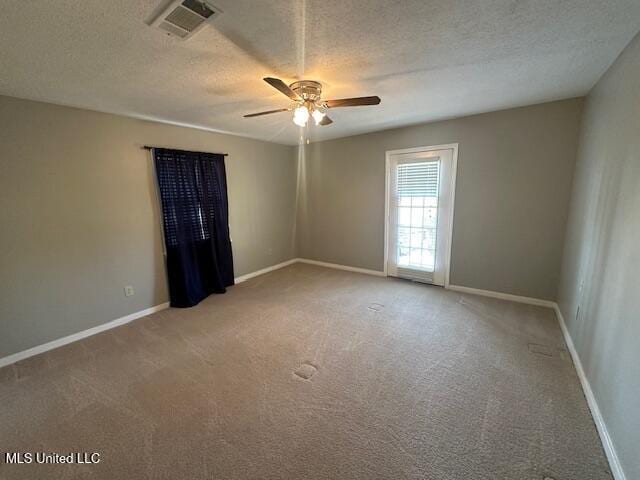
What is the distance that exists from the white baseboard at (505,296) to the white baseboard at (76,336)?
400cm

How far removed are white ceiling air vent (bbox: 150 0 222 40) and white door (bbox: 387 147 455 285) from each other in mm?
3190

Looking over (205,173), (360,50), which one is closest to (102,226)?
(205,173)

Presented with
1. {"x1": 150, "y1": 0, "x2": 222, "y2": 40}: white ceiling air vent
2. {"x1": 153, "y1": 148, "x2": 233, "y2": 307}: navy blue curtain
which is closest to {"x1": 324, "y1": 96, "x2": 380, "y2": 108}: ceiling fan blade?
{"x1": 150, "y1": 0, "x2": 222, "y2": 40}: white ceiling air vent

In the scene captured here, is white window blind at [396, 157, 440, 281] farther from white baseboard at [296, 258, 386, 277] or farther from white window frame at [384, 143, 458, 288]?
white baseboard at [296, 258, 386, 277]

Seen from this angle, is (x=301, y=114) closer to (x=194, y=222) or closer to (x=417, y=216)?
(x=194, y=222)

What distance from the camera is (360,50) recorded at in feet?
5.58

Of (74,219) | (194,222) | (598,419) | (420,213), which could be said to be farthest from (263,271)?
(598,419)

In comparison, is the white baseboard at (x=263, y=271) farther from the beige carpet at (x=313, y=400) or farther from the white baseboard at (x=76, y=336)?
the beige carpet at (x=313, y=400)

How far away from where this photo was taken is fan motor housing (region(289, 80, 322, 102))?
2.12 meters

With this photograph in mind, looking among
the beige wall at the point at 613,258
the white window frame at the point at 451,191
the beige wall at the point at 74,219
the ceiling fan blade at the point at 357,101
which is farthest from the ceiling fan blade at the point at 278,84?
the white window frame at the point at 451,191

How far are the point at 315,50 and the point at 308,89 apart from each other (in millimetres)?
468

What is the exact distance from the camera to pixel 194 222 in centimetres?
356

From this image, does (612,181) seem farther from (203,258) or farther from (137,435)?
(203,258)

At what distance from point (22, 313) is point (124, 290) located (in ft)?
2.61
